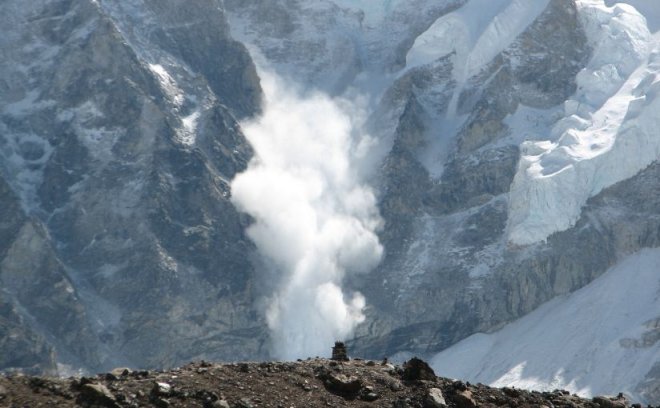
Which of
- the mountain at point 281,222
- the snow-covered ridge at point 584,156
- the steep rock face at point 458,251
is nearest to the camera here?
the mountain at point 281,222

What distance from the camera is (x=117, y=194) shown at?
179000 mm

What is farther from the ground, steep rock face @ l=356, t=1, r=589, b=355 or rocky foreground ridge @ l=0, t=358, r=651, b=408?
steep rock face @ l=356, t=1, r=589, b=355

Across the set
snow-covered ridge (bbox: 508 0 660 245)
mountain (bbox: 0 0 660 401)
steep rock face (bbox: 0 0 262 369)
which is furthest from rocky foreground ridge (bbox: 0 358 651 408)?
snow-covered ridge (bbox: 508 0 660 245)

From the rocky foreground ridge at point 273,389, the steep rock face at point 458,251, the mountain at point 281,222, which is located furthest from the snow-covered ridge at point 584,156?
the rocky foreground ridge at point 273,389

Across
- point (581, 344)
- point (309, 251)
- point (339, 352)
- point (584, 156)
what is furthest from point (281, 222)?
point (339, 352)

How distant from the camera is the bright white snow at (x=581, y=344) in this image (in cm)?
15312

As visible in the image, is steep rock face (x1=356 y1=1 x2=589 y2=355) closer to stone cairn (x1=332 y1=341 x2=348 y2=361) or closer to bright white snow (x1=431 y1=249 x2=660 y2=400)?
bright white snow (x1=431 y1=249 x2=660 y2=400)

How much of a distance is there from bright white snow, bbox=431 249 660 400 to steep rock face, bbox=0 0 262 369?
930 inches

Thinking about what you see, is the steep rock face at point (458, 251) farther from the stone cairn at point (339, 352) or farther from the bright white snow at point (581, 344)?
the stone cairn at point (339, 352)

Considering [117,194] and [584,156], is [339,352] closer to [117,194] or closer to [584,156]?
[584,156]

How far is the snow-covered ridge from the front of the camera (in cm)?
17562

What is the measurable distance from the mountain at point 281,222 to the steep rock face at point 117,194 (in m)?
0.22

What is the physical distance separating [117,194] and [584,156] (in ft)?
152

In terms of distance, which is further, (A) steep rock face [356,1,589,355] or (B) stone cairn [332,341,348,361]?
(A) steep rock face [356,1,589,355]
